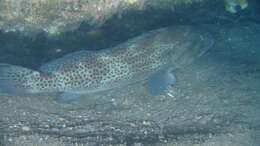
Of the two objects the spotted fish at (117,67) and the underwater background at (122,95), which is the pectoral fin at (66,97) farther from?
the underwater background at (122,95)

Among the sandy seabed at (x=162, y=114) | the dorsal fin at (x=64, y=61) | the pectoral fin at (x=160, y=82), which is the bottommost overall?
the sandy seabed at (x=162, y=114)

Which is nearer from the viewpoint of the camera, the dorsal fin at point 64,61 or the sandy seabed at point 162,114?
the sandy seabed at point 162,114

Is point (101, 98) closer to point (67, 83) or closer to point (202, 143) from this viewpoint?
point (67, 83)

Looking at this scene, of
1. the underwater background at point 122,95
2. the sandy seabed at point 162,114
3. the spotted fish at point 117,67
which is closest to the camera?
the sandy seabed at point 162,114

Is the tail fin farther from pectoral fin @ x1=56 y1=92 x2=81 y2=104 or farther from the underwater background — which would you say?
pectoral fin @ x1=56 y1=92 x2=81 y2=104

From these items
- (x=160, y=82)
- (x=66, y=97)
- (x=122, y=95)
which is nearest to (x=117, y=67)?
(x=122, y=95)

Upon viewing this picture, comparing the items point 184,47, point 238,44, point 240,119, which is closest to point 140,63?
point 184,47

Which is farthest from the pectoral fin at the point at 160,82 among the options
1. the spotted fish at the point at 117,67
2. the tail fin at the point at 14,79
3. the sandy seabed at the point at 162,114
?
the tail fin at the point at 14,79

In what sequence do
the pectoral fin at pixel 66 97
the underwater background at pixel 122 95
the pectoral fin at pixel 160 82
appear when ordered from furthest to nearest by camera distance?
the pectoral fin at pixel 160 82 → the pectoral fin at pixel 66 97 → the underwater background at pixel 122 95
